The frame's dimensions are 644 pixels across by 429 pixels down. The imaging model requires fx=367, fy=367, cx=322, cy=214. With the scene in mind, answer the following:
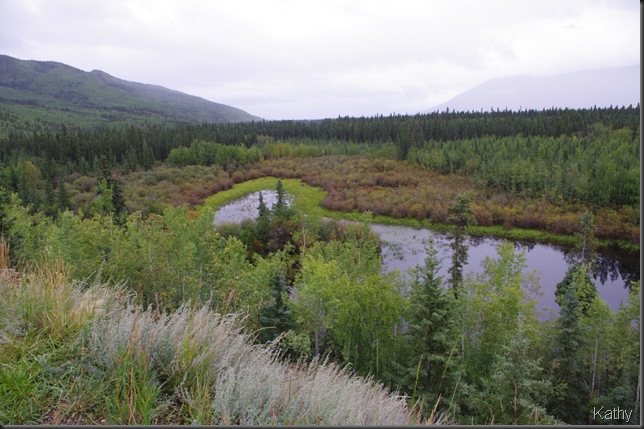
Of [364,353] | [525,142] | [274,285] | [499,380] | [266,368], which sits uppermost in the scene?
[525,142]

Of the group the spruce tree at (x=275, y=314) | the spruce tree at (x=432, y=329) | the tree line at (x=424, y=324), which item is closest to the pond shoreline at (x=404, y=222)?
the tree line at (x=424, y=324)

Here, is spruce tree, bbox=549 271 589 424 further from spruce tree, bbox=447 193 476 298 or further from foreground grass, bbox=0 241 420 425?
foreground grass, bbox=0 241 420 425

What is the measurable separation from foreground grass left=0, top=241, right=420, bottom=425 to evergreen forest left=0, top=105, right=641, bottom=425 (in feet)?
0.07

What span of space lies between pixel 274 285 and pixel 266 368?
47.0 ft

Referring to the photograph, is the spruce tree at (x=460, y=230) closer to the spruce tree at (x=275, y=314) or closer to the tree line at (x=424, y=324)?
the tree line at (x=424, y=324)

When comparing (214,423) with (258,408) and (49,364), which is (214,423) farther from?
(49,364)

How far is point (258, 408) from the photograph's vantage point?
11.1 ft

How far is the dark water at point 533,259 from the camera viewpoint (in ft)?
119

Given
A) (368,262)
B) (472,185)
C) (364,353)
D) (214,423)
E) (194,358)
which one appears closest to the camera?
(214,423)

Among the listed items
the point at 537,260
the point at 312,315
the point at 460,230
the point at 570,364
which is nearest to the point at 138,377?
the point at 312,315

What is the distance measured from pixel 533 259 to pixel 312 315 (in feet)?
114

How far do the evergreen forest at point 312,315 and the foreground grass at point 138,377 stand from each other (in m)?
0.02

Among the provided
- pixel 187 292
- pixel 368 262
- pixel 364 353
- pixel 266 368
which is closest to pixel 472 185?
pixel 368 262

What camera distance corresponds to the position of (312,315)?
782 inches
